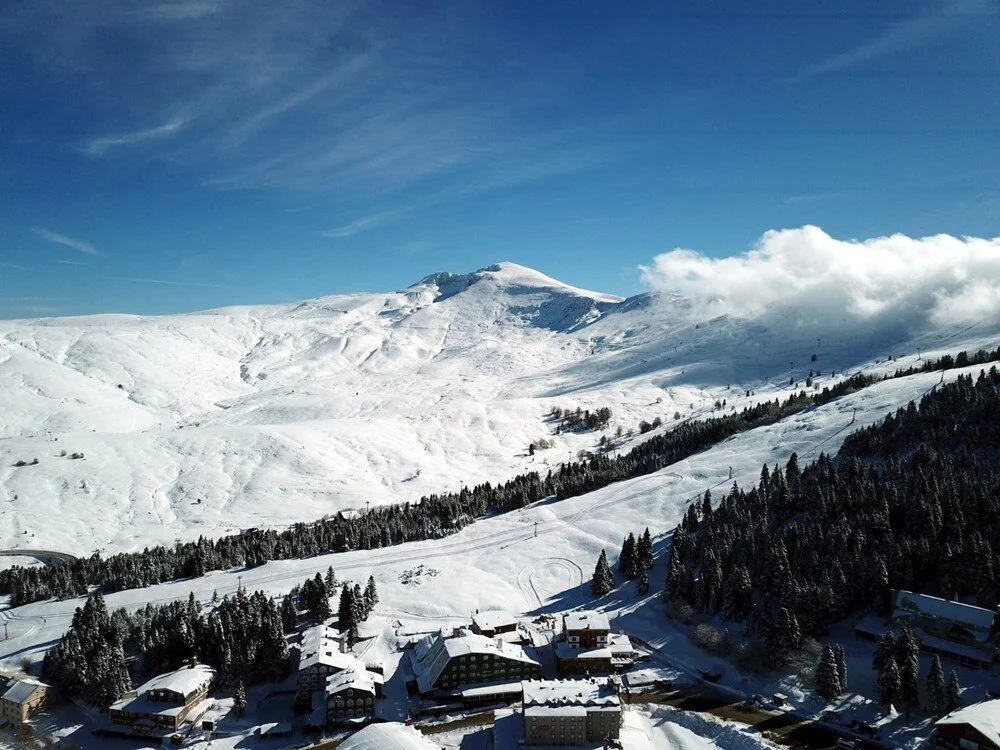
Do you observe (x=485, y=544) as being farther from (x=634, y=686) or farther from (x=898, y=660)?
(x=898, y=660)

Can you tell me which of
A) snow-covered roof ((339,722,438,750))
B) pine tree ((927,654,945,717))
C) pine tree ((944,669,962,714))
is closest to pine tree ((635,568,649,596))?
pine tree ((927,654,945,717))

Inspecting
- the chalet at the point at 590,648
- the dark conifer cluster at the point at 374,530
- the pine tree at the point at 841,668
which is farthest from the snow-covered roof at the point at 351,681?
the dark conifer cluster at the point at 374,530

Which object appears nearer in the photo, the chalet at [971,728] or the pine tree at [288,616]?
the chalet at [971,728]

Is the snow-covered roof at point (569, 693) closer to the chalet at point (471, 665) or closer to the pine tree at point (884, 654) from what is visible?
the chalet at point (471, 665)

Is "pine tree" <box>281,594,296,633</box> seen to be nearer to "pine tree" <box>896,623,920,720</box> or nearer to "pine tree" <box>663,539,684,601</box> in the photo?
"pine tree" <box>663,539,684,601</box>

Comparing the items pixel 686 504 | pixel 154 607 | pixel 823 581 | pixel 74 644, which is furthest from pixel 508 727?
pixel 686 504

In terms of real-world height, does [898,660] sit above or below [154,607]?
below
